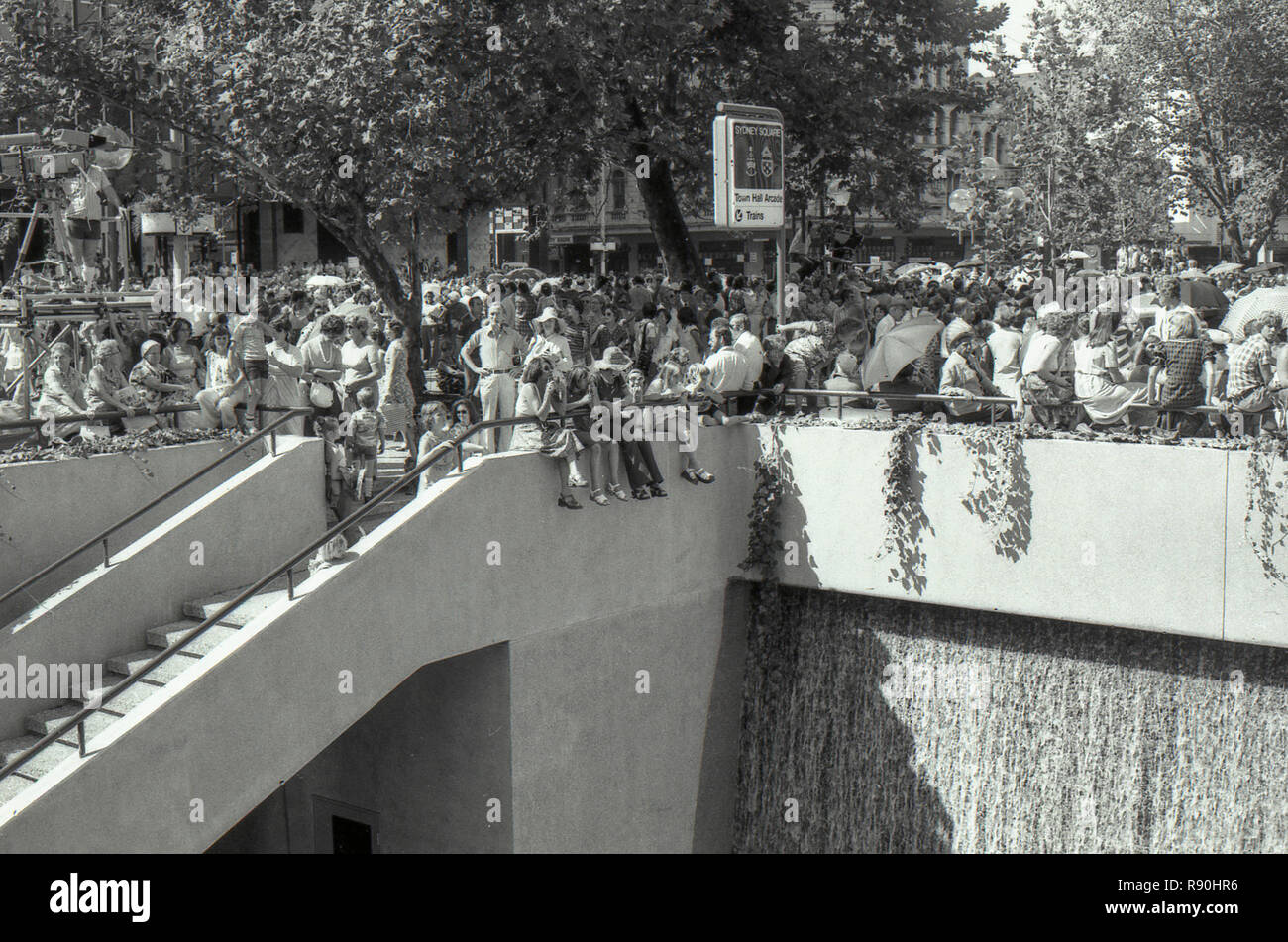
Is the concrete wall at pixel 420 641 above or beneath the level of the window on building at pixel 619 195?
beneath

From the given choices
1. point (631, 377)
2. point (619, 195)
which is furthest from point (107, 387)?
point (619, 195)

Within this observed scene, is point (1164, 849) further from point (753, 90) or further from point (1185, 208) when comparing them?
point (1185, 208)

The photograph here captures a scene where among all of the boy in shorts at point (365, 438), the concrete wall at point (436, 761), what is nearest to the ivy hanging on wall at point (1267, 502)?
the concrete wall at point (436, 761)

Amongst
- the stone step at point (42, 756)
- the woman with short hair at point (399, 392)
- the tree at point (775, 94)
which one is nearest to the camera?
the stone step at point (42, 756)

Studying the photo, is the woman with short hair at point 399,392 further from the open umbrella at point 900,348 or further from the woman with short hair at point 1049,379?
the woman with short hair at point 1049,379

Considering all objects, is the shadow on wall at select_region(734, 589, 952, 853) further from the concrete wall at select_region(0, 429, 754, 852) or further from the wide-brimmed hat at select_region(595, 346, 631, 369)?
the wide-brimmed hat at select_region(595, 346, 631, 369)

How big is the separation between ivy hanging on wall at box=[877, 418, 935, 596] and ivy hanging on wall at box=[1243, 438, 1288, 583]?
→ 2.76 m

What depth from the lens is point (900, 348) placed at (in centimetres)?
1316

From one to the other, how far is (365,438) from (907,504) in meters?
4.86

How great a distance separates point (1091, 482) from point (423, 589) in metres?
5.59

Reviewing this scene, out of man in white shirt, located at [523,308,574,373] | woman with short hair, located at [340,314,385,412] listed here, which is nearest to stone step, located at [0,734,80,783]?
woman with short hair, located at [340,314,385,412]

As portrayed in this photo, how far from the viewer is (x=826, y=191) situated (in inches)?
972

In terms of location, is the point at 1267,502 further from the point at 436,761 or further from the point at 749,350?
A: the point at 436,761

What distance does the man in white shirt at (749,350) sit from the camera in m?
13.8
